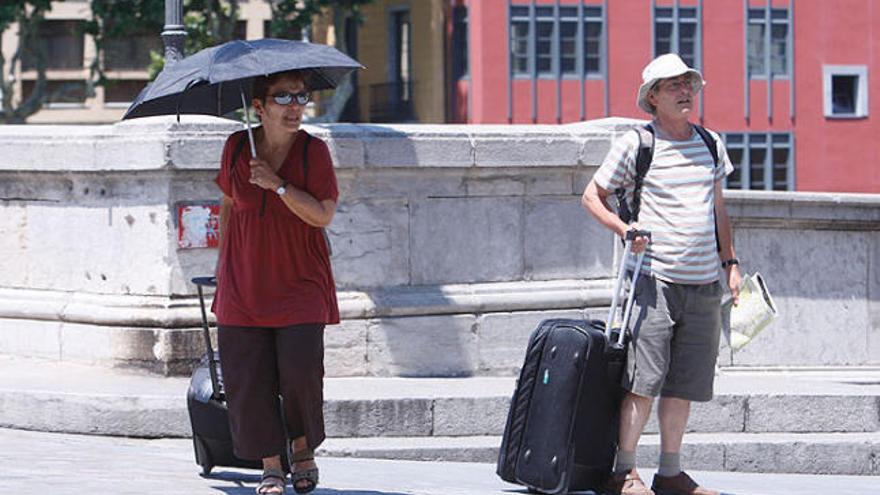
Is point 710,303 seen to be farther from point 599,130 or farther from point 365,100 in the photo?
point 365,100

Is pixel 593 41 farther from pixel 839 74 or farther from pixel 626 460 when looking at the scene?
pixel 626 460

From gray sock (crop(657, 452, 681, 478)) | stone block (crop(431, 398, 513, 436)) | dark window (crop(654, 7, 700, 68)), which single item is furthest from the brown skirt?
dark window (crop(654, 7, 700, 68))

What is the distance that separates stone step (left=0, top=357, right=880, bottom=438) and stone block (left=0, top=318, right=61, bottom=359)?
0.21 ft

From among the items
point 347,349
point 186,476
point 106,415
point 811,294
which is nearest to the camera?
point 186,476

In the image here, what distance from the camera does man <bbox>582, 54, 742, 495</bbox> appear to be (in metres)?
8.24

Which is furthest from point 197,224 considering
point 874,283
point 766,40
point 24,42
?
point 766,40

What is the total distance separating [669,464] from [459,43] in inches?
1980

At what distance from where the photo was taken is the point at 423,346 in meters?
11.1

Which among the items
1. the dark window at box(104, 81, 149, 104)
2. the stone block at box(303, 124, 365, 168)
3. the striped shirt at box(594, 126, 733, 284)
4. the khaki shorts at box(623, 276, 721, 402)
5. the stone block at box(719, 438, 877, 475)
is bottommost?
the stone block at box(719, 438, 877, 475)

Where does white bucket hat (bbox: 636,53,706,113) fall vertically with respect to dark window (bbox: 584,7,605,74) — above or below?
below

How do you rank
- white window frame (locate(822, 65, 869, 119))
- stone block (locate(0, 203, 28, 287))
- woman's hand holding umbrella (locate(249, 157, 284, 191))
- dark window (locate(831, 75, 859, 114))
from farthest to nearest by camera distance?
dark window (locate(831, 75, 859, 114))
white window frame (locate(822, 65, 869, 119))
stone block (locate(0, 203, 28, 287))
woman's hand holding umbrella (locate(249, 157, 284, 191))

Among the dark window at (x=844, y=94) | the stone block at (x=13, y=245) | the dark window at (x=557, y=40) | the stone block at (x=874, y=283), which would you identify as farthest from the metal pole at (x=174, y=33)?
the dark window at (x=844, y=94)

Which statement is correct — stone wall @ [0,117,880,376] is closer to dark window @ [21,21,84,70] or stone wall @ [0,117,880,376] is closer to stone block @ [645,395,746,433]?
stone block @ [645,395,746,433]

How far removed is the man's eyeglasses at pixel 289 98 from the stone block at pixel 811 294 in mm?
5608
